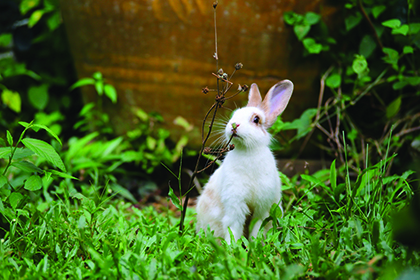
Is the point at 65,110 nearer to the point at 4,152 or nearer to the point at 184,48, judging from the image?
the point at 184,48

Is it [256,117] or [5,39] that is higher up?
[5,39]

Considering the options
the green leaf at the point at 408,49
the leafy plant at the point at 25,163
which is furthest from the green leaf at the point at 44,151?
the green leaf at the point at 408,49

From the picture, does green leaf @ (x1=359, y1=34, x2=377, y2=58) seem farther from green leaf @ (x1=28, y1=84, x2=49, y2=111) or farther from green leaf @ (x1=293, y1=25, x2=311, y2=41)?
green leaf @ (x1=28, y1=84, x2=49, y2=111)

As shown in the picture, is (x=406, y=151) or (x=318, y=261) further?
(x=406, y=151)

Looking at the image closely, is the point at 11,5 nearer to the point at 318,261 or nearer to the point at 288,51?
the point at 288,51

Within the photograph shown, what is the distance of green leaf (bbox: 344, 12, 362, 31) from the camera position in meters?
3.17

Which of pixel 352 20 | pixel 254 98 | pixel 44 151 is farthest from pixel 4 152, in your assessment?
pixel 352 20

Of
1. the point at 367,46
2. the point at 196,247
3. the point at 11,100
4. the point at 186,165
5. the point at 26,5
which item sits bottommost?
the point at 186,165

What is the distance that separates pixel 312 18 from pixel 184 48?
3.74 ft

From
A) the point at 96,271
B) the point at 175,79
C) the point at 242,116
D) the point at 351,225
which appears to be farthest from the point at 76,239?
the point at 175,79

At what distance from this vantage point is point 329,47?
333 centimetres

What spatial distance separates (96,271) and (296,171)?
2.18 metres

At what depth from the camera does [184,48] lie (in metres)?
3.41

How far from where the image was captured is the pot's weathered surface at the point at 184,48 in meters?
3.28
